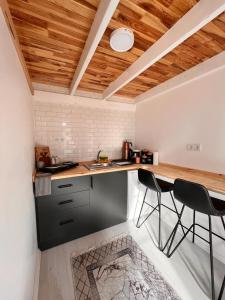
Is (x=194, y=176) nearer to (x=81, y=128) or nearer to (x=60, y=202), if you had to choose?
(x=60, y=202)

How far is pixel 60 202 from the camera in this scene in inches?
60.3

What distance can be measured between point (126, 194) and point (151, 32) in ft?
6.04

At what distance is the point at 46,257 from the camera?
1439 mm

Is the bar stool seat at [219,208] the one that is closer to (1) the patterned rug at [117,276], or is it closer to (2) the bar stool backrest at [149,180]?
Answer: (2) the bar stool backrest at [149,180]

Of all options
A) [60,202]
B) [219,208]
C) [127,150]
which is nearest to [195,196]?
[219,208]

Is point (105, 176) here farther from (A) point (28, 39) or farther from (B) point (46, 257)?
(A) point (28, 39)

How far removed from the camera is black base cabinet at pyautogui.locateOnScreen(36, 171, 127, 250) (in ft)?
4.88

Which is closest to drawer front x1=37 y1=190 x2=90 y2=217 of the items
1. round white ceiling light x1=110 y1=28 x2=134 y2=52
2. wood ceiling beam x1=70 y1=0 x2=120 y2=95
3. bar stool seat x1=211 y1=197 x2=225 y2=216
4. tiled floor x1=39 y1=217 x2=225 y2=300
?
tiled floor x1=39 y1=217 x2=225 y2=300

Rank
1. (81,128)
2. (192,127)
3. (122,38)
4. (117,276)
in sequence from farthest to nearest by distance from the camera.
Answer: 1. (81,128)
2. (192,127)
3. (117,276)
4. (122,38)

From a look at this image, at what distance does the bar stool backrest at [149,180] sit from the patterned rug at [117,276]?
717 millimetres

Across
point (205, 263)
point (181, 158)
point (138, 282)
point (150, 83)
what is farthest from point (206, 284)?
point (150, 83)

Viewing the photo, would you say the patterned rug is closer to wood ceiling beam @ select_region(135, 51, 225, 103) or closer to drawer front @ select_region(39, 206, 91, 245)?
drawer front @ select_region(39, 206, 91, 245)

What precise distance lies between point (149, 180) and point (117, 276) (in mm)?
980

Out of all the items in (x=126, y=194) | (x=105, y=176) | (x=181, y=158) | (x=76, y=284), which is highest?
(x=181, y=158)
